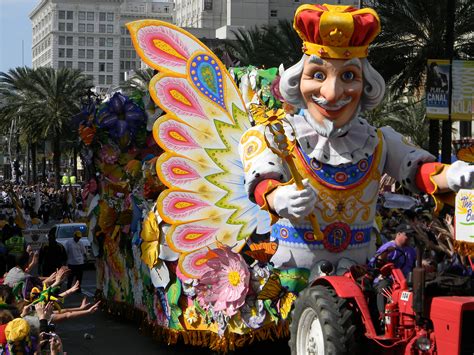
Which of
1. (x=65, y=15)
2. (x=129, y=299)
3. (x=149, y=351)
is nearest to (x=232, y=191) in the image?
(x=149, y=351)

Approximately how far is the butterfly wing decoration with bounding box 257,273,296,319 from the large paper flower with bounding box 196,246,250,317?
0.65 ft

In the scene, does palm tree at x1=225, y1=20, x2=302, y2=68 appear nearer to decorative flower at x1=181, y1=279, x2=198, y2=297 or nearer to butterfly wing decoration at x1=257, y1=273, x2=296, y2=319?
decorative flower at x1=181, y1=279, x2=198, y2=297

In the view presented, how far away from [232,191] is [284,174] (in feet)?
4.11

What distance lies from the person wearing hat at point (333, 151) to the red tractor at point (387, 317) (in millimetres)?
553

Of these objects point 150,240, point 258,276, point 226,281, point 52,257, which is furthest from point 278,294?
point 52,257

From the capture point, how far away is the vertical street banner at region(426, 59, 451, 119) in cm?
1625

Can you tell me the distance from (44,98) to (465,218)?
3721 centimetres

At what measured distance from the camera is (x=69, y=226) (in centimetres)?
2039

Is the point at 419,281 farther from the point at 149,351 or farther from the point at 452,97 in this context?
the point at 452,97

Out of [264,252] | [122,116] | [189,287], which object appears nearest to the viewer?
[264,252]

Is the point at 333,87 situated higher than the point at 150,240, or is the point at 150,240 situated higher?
the point at 333,87

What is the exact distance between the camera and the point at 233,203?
8.02m

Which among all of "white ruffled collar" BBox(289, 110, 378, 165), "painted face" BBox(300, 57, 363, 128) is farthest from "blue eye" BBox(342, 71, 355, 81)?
"white ruffled collar" BBox(289, 110, 378, 165)

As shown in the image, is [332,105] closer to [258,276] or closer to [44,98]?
[258,276]
